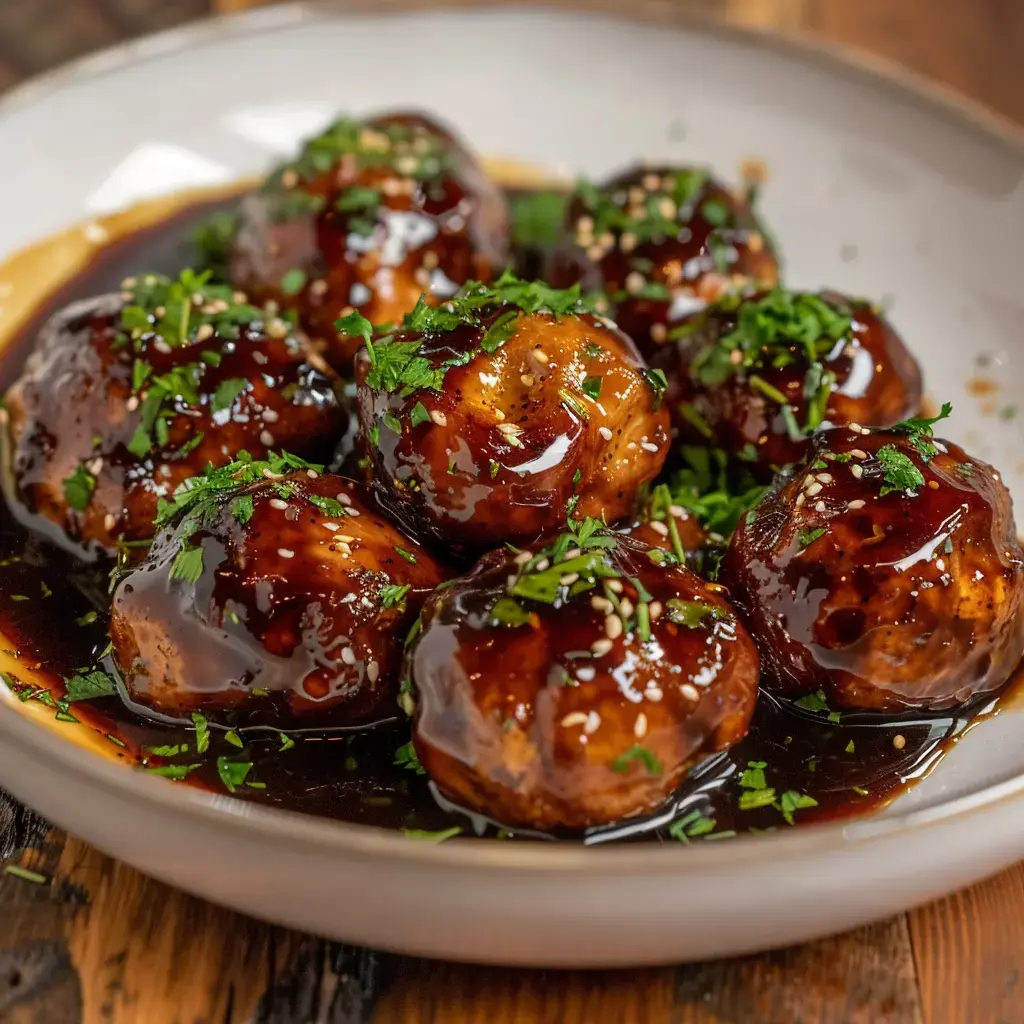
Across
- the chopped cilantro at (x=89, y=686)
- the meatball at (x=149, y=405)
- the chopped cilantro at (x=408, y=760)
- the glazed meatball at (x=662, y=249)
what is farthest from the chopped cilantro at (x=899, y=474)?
the chopped cilantro at (x=89, y=686)

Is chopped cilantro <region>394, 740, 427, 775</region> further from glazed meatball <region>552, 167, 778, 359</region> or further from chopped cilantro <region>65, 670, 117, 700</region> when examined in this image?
glazed meatball <region>552, 167, 778, 359</region>

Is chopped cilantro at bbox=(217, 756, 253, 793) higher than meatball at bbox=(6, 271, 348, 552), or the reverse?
meatball at bbox=(6, 271, 348, 552)

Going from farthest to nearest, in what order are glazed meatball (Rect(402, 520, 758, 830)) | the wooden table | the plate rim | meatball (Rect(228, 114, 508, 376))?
meatball (Rect(228, 114, 508, 376)), the wooden table, glazed meatball (Rect(402, 520, 758, 830)), the plate rim

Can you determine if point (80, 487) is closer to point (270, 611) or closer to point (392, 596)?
point (270, 611)

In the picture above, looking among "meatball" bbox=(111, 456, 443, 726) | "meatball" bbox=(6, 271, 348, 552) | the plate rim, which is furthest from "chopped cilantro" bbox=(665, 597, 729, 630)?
"meatball" bbox=(6, 271, 348, 552)

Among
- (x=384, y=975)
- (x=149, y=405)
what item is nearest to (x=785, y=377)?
(x=149, y=405)

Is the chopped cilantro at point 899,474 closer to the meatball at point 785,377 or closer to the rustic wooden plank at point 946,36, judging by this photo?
the meatball at point 785,377

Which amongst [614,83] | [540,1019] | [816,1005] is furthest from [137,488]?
[614,83]
